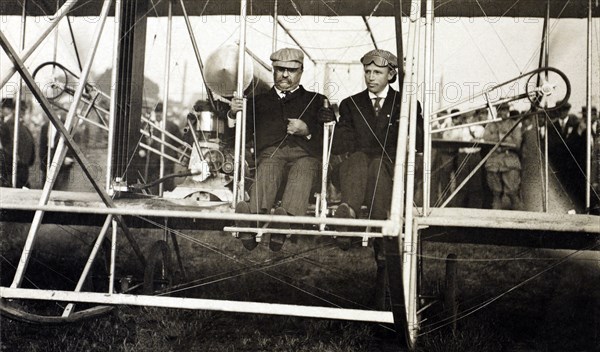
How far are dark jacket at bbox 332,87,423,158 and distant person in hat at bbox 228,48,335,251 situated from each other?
23cm

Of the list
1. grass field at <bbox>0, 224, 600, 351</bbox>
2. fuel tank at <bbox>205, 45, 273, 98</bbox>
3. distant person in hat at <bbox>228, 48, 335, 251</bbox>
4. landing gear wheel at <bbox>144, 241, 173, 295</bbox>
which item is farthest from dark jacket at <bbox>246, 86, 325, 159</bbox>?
landing gear wheel at <bbox>144, 241, 173, 295</bbox>

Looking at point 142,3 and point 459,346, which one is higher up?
point 142,3

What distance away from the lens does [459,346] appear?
4.59 meters

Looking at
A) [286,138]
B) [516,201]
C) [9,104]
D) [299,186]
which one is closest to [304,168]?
[299,186]

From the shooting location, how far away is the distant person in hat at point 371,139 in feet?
16.3

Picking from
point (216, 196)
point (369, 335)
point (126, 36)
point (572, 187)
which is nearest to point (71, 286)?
point (216, 196)

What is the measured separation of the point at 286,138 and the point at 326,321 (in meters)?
1.61

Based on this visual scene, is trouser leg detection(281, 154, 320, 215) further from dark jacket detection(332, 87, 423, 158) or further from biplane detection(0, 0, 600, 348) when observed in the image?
dark jacket detection(332, 87, 423, 158)

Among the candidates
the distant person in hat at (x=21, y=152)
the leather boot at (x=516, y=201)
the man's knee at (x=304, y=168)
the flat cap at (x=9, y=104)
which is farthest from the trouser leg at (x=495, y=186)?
the flat cap at (x=9, y=104)

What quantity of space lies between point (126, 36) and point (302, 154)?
6.41 feet

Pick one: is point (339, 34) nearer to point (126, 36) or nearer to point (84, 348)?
point (126, 36)

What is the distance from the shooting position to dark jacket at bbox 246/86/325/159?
17.8 feet

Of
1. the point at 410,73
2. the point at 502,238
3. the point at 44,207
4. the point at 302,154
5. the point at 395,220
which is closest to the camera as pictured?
the point at 395,220

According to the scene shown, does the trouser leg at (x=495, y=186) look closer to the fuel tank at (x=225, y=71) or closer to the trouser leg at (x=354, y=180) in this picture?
the fuel tank at (x=225, y=71)
